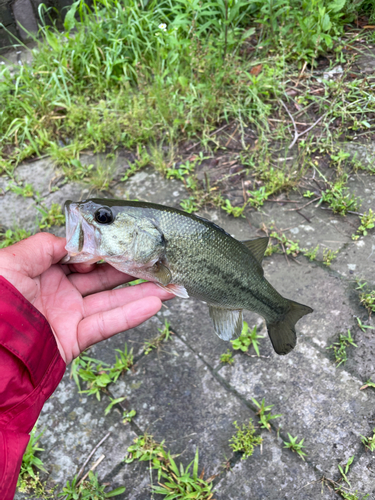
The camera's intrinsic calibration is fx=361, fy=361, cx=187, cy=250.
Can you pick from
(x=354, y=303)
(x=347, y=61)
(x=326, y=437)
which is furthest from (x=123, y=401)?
(x=347, y=61)

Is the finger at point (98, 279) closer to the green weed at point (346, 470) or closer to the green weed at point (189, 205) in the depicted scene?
the green weed at point (189, 205)

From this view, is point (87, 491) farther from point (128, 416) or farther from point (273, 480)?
point (273, 480)

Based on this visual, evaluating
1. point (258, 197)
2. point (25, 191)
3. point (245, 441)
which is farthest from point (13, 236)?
point (245, 441)

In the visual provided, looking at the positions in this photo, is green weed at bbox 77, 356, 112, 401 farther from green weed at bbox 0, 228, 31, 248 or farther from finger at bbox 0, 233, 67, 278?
green weed at bbox 0, 228, 31, 248

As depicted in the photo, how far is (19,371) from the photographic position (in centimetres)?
209

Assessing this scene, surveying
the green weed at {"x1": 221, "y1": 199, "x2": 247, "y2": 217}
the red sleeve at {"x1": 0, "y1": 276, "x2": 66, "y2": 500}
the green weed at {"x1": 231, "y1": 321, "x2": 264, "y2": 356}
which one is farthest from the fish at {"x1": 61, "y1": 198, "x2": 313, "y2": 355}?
the green weed at {"x1": 221, "y1": 199, "x2": 247, "y2": 217}

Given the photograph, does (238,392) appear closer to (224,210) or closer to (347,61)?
(224,210)

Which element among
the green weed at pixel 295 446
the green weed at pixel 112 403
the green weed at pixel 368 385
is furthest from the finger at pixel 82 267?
the green weed at pixel 368 385

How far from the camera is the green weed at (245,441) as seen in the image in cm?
250

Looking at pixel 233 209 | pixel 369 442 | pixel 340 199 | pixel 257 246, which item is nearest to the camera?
pixel 369 442

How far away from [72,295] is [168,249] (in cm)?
84

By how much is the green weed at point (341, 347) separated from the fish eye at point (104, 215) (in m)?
2.03

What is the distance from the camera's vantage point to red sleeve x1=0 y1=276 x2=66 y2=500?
1927mm

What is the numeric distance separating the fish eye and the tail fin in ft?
4.49
